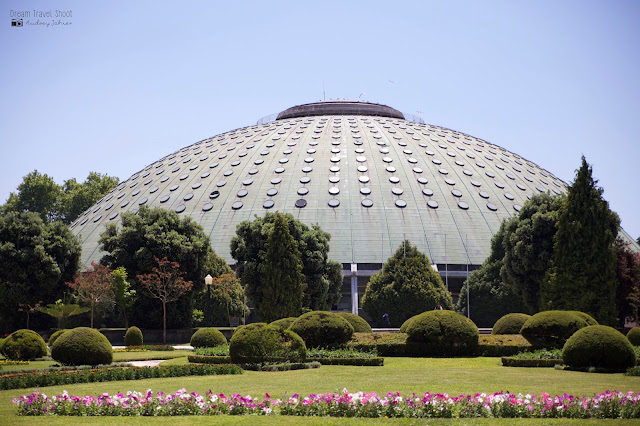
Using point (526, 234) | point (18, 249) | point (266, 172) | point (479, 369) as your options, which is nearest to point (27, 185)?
point (266, 172)

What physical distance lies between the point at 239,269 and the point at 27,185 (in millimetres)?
56310

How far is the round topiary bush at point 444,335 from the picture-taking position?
31547 mm

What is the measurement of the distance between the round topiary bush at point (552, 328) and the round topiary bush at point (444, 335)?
2.34 m

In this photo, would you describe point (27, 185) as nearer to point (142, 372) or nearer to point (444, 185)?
point (444, 185)

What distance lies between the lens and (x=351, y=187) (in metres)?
75.2

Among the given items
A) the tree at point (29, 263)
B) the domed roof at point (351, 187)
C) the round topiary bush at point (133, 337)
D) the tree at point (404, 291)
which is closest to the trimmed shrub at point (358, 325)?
the round topiary bush at point (133, 337)

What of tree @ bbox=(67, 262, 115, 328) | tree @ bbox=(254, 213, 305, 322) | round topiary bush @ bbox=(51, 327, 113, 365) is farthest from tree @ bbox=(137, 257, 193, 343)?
round topiary bush @ bbox=(51, 327, 113, 365)

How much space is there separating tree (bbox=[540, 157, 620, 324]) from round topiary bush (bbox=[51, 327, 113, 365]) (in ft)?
87.8

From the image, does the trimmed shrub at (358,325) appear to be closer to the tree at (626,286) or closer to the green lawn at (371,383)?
the green lawn at (371,383)

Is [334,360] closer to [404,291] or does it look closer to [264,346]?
[264,346]

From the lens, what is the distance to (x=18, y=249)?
53719 millimetres

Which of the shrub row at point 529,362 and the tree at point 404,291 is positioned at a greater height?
the tree at point 404,291

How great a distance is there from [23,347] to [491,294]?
39.6 m

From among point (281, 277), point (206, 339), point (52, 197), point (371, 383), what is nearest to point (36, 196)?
point (52, 197)
